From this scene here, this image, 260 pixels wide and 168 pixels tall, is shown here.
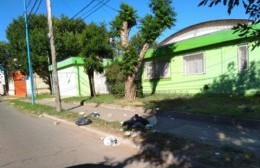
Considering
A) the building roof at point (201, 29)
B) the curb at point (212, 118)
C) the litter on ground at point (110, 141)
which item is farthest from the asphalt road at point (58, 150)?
the building roof at point (201, 29)

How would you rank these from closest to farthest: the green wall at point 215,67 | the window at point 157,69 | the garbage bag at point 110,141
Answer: the garbage bag at point 110,141
the green wall at point 215,67
the window at point 157,69

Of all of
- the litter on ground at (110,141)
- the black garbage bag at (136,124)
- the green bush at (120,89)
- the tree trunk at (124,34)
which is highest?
the tree trunk at (124,34)

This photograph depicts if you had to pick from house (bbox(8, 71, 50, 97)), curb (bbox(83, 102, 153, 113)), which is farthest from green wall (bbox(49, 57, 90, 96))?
house (bbox(8, 71, 50, 97))

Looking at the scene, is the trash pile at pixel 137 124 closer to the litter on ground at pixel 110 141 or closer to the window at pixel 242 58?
the litter on ground at pixel 110 141

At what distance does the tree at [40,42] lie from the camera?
36938mm

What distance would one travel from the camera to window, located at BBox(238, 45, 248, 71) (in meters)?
15.2

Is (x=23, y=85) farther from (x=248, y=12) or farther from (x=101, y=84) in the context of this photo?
(x=248, y=12)

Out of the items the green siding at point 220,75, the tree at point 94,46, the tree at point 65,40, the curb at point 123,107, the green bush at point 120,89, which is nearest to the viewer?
the curb at point 123,107

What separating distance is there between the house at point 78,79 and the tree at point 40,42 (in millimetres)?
5598

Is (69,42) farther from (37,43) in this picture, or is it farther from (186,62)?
(186,62)

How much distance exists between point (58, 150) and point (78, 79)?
22181 millimetres

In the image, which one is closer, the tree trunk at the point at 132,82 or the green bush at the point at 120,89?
the tree trunk at the point at 132,82

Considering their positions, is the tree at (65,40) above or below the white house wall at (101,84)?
above

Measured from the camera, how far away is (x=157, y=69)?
21750mm
